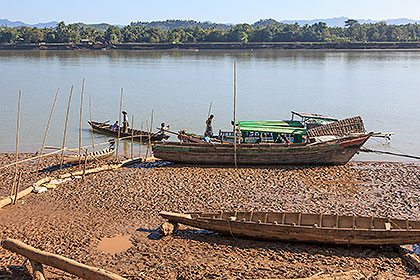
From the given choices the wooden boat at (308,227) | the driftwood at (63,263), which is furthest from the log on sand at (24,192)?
the wooden boat at (308,227)

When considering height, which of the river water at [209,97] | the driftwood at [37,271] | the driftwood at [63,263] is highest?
the river water at [209,97]

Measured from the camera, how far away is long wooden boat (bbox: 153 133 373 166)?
19125 mm

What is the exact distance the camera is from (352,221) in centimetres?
1155

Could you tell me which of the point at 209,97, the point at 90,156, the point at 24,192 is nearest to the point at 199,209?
the point at 24,192

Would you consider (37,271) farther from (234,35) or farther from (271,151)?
(234,35)

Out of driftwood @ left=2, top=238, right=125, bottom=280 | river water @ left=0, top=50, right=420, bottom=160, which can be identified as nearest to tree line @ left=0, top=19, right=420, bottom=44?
river water @ left=0, top=50, right=420, bottom=160

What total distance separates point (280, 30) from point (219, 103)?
105m

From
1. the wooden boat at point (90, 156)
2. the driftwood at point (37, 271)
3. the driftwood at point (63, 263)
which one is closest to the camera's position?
the driftwood at point (63, 263)

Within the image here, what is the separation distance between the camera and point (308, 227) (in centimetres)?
1107

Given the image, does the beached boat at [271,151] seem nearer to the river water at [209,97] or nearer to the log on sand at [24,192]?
the river water at [209,97]

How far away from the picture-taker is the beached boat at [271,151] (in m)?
19.1

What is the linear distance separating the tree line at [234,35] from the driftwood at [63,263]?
12634 cm

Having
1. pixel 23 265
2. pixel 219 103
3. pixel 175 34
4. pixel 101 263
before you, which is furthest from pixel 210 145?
pixel 175 34

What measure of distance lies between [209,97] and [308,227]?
33822 mm
